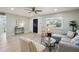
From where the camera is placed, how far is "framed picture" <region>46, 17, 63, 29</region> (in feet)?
6.33

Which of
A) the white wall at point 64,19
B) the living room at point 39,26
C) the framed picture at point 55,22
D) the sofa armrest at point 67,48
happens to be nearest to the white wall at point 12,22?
the living room at point 39,26

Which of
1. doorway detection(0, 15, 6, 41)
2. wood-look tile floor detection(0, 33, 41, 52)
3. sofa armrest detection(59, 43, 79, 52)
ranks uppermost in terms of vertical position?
doorway detection(0, 15, 6, 41)

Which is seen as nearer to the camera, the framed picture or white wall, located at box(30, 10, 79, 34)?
white wall, located at box(30, 10, 79, 34)

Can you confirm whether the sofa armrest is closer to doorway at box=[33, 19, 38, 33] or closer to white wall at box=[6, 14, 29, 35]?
doorway at box=[33, 19, 38, 33]

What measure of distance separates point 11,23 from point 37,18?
577mm

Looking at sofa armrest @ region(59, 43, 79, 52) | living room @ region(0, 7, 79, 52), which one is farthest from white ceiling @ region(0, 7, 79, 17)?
sofa armrest @ region(59, 43, 79, 52)

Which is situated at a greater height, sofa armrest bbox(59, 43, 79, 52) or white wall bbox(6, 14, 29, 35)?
white wall bbox(6, 14, 29, 35)

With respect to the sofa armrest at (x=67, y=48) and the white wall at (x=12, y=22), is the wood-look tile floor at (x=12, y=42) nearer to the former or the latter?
the white wall at (x=12, y=22)

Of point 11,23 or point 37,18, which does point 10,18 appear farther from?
point 37,18

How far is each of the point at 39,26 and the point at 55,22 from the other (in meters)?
0.36

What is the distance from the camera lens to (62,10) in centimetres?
188

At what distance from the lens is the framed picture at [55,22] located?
1.93 m

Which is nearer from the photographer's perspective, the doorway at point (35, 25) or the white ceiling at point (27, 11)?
the white ceiling at point (27, 11)
